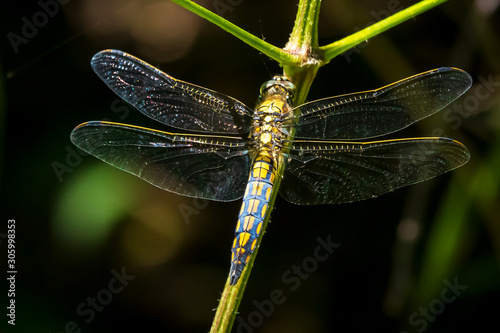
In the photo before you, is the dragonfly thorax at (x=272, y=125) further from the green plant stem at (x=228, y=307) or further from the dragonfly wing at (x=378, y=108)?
the green plant stem at (x=228, y=307)

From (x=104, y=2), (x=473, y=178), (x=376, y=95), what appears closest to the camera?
(x=376, y=95)

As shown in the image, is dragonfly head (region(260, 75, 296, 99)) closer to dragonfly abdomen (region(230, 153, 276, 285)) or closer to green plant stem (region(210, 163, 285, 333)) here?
dragonfly abdomen (region(230, 153, 276, 285))

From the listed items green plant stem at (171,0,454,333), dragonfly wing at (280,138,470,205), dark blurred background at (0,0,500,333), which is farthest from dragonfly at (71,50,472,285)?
dark blurred background at (0,0,500,333)

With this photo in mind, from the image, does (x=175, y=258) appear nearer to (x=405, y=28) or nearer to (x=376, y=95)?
(x=376, y=95)

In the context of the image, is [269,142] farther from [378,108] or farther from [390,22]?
[390,22]

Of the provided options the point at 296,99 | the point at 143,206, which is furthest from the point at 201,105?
the point at 143,206

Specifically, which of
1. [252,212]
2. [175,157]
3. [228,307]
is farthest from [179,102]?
[228,307]
